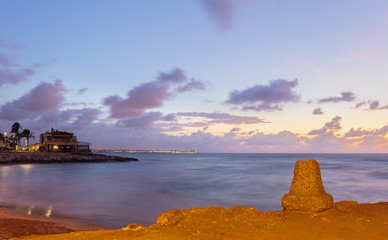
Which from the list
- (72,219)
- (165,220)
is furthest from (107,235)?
(72,219)

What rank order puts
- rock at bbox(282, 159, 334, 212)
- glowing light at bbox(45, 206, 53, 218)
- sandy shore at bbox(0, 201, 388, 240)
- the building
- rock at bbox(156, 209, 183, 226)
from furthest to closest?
the building, glowing light at bbox(45, 206, 53, 218), rock at bbox(282, 159, 334, 212), rock at bbox(156, 209, 183, 226), sandy shore at bbox(0, 201, 388, 240)

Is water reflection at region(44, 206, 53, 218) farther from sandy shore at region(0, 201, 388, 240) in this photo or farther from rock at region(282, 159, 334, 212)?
rock at region(282, 159, 334, 212)

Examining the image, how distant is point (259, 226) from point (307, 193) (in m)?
2.11

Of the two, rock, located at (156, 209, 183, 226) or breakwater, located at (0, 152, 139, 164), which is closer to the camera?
rock, located at (156, 209, 183, 226)

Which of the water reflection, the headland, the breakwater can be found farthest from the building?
the headland

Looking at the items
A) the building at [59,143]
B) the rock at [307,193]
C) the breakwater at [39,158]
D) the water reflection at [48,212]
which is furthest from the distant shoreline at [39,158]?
the rock at [307,193]

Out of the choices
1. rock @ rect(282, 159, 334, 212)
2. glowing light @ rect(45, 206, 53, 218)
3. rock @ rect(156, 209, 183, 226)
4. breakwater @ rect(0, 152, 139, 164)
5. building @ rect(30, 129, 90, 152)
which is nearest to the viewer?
rock @ rect(156, 209, 183, 226)

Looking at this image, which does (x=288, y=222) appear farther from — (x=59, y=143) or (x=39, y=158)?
(x=59, y=143)

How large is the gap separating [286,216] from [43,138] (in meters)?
94.5

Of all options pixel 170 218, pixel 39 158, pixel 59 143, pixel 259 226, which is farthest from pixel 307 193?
pixel 59 143

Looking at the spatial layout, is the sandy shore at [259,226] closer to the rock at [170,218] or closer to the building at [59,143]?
the rock at [170,218]

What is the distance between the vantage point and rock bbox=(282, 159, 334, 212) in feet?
25.7

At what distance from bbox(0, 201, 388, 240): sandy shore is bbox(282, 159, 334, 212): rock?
0.70ft

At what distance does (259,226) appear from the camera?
6922 mm
